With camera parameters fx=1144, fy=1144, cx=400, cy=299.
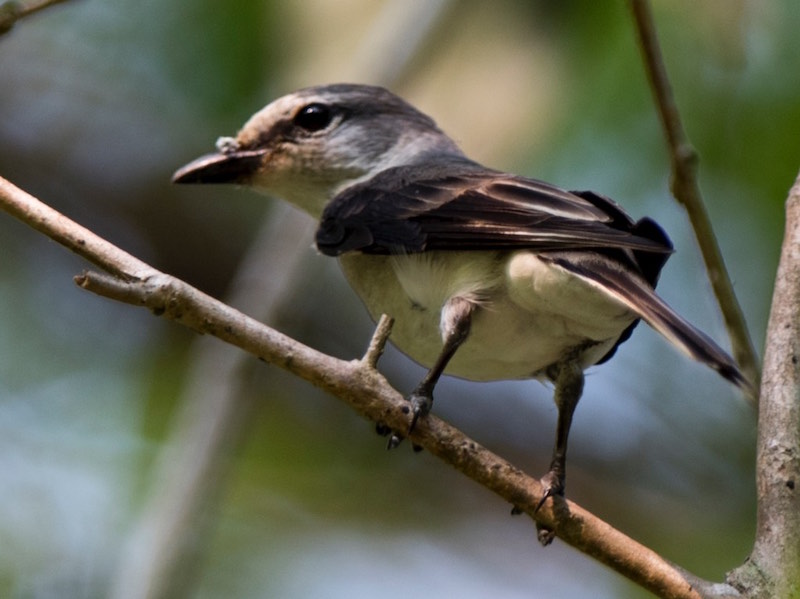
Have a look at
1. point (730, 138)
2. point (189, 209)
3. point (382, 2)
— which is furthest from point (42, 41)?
point (730, 138)

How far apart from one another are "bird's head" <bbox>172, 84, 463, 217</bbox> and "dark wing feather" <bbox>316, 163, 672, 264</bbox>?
36 centimetres

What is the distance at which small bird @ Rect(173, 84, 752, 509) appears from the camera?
347cm

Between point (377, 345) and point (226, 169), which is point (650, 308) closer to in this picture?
point (377, 345)

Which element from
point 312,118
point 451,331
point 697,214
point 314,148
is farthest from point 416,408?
point 312,118

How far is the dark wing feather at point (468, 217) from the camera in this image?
3.60 metres

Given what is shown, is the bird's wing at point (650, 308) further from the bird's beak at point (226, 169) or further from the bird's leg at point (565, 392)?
the bird's beak at point (226, 169)

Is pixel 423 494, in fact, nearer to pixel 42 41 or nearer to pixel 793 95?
pixel 793 95

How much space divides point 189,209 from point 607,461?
2.97 m

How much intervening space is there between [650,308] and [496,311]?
0.77m

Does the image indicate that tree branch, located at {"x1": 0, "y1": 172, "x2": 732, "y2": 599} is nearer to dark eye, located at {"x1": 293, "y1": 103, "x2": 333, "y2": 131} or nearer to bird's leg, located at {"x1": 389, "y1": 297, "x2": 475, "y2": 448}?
bird's leg, located at {"x1": 389, "y1": 297, "x2": 475, "y2": 448}

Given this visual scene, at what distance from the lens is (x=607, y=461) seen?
681cm

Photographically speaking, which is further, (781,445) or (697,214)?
(697,214)

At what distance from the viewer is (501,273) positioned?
382cm

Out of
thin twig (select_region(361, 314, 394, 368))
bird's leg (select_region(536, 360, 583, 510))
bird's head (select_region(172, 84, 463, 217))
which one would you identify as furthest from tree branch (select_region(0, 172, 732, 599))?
bird's head (select_region(172, 84, 463, 217))
